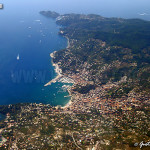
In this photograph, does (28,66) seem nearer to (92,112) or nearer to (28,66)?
(28,66)

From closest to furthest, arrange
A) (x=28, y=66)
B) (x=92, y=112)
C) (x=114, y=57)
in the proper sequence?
(x=92, y=112), (x=114, y=57), (x=28, y=66)

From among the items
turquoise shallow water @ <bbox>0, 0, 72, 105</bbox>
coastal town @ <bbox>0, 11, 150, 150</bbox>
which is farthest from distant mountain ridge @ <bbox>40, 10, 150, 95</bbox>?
turquoise shallow water @ <bbox>0, 0, 72, 105</bbox>

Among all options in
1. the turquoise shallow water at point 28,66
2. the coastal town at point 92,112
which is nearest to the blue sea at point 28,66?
the turquoise shallow water at point 28,66

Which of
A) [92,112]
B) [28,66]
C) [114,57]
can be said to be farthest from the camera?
[28,66]

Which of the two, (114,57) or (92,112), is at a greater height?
(114,57)

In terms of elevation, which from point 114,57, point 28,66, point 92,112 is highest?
point 114,57

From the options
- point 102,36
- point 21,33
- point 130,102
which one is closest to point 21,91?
point 130,102

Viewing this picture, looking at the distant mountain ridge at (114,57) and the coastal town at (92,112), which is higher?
the distant mountain ridge at (114,57)

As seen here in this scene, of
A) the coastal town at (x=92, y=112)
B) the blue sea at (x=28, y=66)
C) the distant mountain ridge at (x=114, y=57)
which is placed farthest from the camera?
the distant mountain ridge at (x=114, y=57)

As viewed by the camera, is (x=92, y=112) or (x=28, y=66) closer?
(x=92, y=112)

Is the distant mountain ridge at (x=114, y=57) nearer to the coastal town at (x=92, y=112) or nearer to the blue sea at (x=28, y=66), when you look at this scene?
the coastal town at (x=92, y=112)

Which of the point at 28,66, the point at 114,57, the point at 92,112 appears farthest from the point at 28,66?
the point at 92,112

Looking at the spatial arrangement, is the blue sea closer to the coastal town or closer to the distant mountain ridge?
the coastal town
